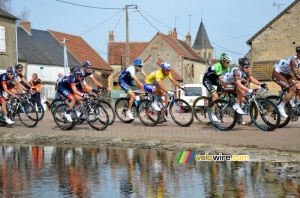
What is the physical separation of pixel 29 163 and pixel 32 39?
5617 centimetres

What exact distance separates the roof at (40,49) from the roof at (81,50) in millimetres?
1226

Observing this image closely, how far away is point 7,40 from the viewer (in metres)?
40.7

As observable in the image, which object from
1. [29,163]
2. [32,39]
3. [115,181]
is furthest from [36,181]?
[32,39]

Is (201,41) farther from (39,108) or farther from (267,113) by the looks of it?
(267,113)

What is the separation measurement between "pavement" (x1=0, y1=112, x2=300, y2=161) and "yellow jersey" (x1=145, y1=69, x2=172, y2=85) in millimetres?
1261

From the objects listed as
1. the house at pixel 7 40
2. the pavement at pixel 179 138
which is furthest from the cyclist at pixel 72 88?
the house at pixel 7 40

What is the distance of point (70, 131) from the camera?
46.2ft

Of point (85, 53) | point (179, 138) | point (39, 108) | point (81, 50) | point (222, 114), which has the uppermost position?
point (81, 50)

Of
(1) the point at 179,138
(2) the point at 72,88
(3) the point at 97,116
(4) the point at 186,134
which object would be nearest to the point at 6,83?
(2) the point at 72,88

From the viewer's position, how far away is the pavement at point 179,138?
32.8ft

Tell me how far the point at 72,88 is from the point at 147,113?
2360 millimetres

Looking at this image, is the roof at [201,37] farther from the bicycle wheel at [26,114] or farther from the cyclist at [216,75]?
the cyclist at [216,75]

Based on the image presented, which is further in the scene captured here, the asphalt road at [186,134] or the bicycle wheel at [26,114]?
the bicycle wheel at [26,114]

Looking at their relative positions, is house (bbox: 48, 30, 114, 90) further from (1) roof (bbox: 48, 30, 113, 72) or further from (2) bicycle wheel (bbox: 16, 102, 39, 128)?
(2) bicycle wheel (bbox: 16, 102, 39, 128)
